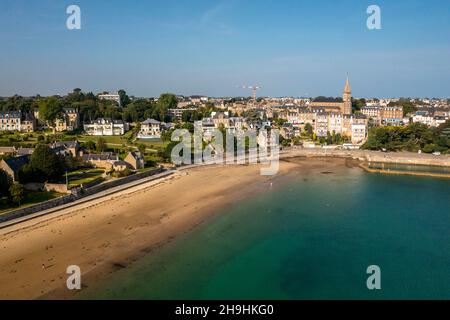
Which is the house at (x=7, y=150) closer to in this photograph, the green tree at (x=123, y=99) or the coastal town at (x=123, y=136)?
the coastal town at (x=123, y=136)

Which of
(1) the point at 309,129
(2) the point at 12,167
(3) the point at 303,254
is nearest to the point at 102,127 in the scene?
(2) the point at 12,167

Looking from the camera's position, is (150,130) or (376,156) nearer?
(376,156)

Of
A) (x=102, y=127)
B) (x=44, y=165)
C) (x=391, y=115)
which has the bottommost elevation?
(x=44, y=165)

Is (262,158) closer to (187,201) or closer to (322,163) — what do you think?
(322,163)

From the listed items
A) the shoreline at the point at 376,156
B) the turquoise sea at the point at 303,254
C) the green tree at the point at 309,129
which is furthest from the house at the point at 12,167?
the green tree at the point at 309,129

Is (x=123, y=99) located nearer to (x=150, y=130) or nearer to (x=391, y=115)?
(x=150, y=130)

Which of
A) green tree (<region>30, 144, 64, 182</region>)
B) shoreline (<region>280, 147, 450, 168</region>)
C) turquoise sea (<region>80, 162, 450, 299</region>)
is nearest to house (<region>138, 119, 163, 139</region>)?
shoreline (<region>280, 147, 450, 168</region>)

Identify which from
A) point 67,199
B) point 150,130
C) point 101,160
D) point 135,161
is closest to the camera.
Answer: point 67,199
